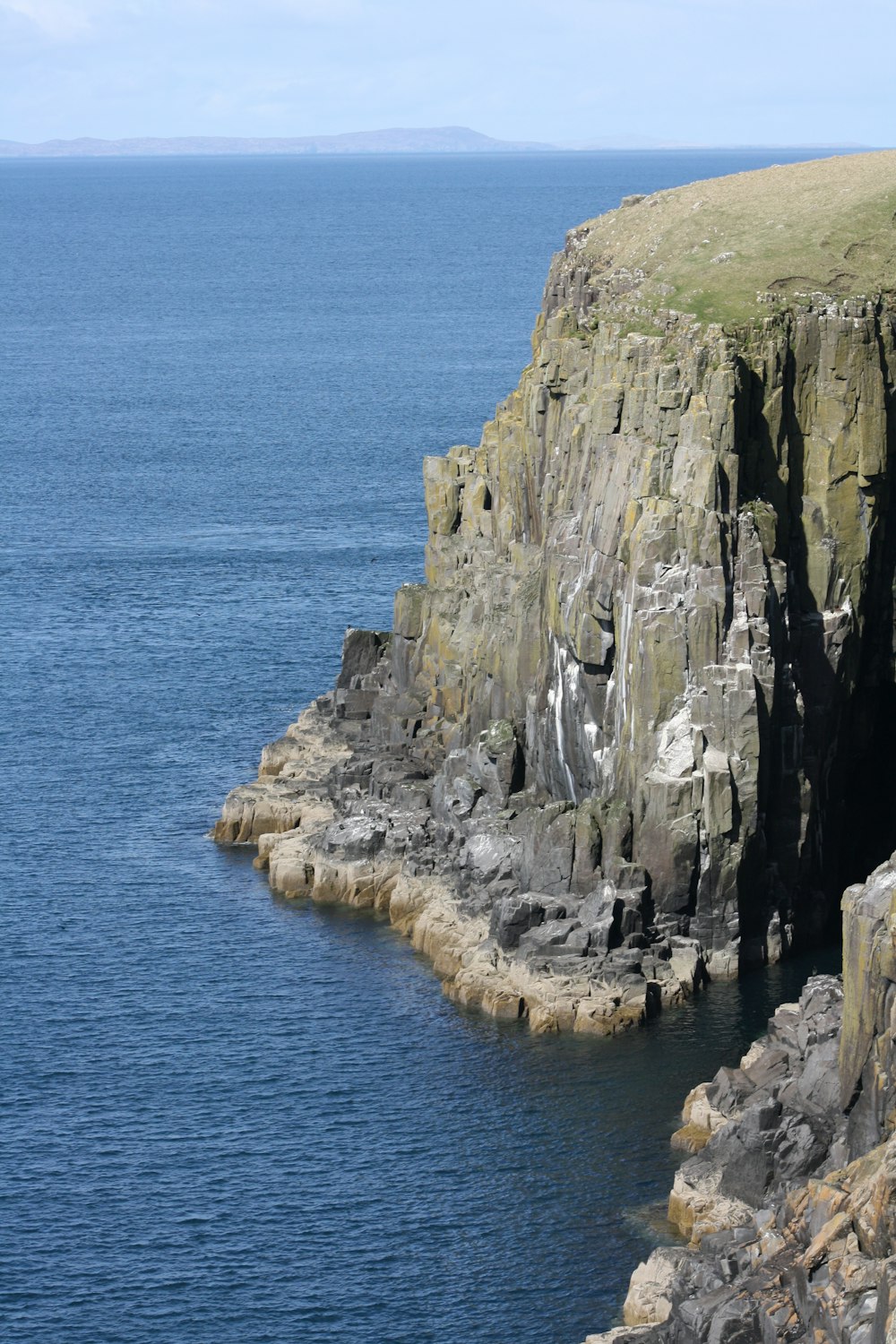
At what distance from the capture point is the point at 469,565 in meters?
129

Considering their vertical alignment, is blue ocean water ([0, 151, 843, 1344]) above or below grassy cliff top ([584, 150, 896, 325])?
below

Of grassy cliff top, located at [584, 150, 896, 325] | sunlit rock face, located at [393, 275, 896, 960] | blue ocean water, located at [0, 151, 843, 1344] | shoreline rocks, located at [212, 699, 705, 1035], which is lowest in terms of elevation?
blue ocean water, located at [0, 151, 843, 1344]

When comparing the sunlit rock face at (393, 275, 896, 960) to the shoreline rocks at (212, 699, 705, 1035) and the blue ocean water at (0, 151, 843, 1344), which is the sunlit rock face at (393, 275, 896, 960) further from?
the blue ocean water at (0, 151, 843, 1344)

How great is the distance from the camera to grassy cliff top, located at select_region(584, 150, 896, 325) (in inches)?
4717

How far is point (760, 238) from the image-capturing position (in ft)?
411

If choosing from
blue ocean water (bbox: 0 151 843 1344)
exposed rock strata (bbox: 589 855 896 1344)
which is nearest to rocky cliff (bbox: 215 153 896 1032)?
blue ocean water (bbox: 0 151 843 1344)

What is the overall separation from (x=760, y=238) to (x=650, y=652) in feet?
97.6

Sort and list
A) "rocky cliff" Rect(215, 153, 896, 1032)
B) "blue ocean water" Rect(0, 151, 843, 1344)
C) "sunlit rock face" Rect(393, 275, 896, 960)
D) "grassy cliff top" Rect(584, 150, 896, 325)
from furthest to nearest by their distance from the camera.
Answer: "grassy cliff top" Rect(584, 150, 896, 325), "sunlit rock face" Rect(393, 275, 896, 960), "rocky cliff" Rect(215, 153, 896, 1032), "blue ocean water" Rect(0, 151, 843, 1344)

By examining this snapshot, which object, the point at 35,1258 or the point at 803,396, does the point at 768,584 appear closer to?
the point at 803,396

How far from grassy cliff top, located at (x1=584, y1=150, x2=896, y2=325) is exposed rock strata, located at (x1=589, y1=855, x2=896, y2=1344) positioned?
41.7 metres

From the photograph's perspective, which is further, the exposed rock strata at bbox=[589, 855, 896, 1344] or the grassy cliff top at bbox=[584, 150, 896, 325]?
the grassy cliff top at bbox=[584, 150, 896, 325]

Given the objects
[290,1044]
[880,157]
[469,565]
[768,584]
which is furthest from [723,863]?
[880,157]

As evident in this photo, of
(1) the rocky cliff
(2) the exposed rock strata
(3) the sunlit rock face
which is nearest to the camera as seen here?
(2) the exposed rock strata

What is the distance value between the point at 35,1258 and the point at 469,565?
55.4 meters
